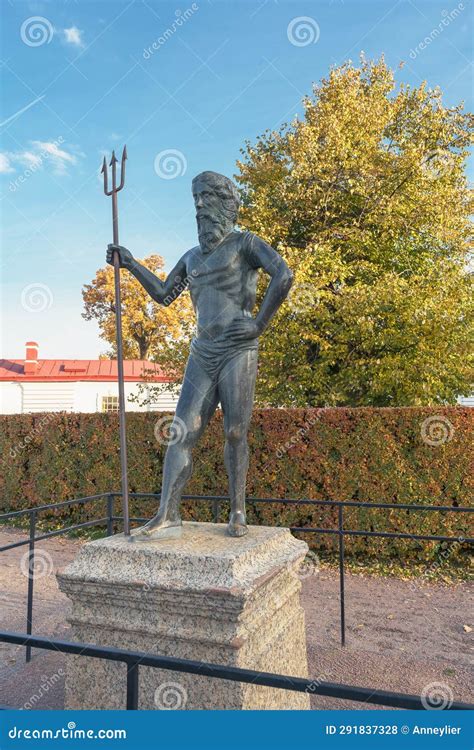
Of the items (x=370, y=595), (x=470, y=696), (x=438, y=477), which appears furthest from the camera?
(x=438, y=477)

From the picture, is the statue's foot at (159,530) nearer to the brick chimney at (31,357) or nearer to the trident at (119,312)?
the trident at (119,312)

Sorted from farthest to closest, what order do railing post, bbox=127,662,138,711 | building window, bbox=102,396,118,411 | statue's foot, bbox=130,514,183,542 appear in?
building window, bbox=102,396,118,411
statue's foot, bbox=130,514,183,542
railing post, bbox=127,662,138,711

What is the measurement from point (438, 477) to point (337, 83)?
8510 mm

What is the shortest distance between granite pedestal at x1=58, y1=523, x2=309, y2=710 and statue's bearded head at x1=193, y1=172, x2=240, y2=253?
68.0 inches

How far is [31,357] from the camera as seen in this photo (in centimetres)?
2172

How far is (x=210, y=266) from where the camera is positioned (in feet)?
10.5

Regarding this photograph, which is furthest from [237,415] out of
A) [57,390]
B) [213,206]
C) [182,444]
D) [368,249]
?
[57,390]

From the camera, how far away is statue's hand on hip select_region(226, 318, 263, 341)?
3062mm

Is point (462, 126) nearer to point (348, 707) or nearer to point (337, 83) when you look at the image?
point (337, 83)

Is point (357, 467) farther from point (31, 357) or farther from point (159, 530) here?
point (31, 357)

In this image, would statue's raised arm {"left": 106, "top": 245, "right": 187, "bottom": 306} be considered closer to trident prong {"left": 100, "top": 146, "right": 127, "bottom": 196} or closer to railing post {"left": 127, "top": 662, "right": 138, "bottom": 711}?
trident prong {"left": 100, "top": 146, "right": 127, "bottom": 196}

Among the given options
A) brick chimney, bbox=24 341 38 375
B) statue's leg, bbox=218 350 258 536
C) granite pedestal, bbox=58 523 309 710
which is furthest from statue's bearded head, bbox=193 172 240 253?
brick chimney, bbox=24 341 38 375

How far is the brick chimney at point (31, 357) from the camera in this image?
2102 cm

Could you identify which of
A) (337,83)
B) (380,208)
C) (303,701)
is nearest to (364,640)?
(303,701)
